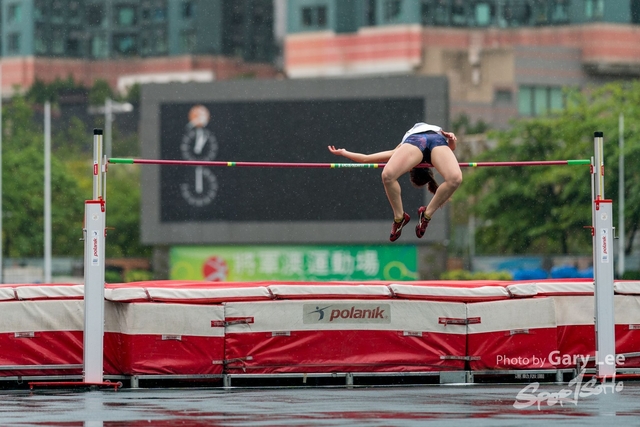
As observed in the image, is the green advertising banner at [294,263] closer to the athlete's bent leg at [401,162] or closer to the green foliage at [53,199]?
the green foliage at [53,199]

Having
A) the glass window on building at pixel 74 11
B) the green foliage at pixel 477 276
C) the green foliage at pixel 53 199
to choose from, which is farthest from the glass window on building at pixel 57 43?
the green foliage at pixel 477 276

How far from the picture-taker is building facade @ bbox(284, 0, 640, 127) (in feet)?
364

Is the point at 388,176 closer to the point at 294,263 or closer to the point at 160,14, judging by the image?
the point at 294,263

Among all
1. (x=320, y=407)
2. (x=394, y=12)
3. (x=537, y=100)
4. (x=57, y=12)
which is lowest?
(x=320, y=407)

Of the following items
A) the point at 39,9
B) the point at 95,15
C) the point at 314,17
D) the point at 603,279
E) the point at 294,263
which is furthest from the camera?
the point at 95,15

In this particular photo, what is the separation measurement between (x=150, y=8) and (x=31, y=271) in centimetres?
7791

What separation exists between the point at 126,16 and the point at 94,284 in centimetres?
13507

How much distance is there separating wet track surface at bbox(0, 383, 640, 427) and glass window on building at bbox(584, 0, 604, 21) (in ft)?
355

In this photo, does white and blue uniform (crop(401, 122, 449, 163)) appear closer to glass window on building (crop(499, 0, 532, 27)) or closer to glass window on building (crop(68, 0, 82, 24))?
Result: glass window on building (crop(499, 0, 532, 27))

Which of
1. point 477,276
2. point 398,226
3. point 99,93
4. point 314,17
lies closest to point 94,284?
point 398,226

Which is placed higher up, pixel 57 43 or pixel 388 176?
pixel 57 43

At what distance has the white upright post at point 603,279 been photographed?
1881 cm

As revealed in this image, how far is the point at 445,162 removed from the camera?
18031mm

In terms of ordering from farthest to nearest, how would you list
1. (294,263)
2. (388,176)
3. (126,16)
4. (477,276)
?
(126,16) → (477,276) → (294,263) → (388,176)
